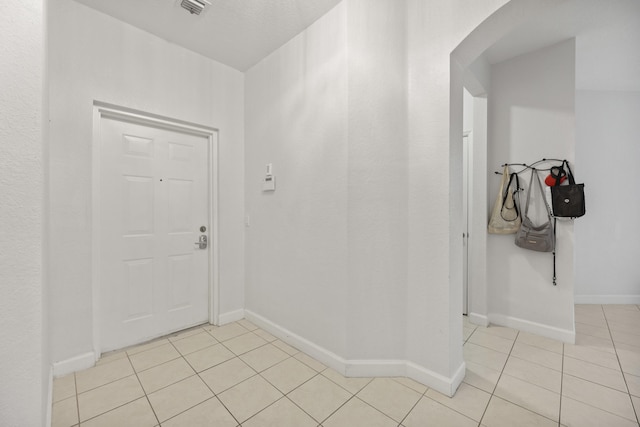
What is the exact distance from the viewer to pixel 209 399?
5.52 feet

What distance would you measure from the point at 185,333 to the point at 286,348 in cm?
106

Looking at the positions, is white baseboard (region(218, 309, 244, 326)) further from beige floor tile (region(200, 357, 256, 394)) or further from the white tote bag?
the white tote bag

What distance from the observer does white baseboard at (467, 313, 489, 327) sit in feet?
9.03

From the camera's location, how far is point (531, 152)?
2.62 meters

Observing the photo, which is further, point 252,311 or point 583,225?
point 583,225

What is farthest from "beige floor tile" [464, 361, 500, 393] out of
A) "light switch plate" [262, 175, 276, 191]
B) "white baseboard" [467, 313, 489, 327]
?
"light switch plate" [262, 175, 276, 191]

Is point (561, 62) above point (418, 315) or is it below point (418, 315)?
above

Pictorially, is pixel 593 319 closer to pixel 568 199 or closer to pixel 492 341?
pixel 492 341

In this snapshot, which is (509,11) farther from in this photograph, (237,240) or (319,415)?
(237,240)

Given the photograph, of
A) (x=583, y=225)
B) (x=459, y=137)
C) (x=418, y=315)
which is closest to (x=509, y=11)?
(x=459, y=137)

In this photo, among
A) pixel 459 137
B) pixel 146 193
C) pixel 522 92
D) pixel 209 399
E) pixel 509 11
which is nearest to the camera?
pixel 509 11

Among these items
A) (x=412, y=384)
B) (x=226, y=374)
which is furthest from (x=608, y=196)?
(x=226, y=374)

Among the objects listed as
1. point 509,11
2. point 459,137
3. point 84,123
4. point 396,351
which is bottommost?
point 396,351

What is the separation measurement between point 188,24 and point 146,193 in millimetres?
1520
